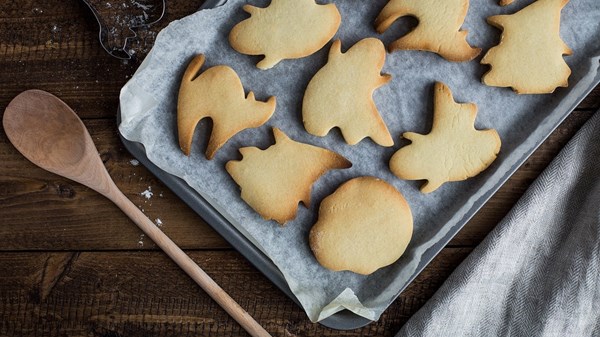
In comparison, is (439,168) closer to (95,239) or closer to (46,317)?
(95,239)

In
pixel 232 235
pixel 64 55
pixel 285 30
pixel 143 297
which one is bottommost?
pixel 143 297

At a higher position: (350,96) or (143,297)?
(350,96)

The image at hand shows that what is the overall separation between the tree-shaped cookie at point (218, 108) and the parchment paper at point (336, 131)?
2cm

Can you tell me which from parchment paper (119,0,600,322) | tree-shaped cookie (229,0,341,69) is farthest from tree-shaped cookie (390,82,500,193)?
tree-shaped cookie (229,0,341,69)

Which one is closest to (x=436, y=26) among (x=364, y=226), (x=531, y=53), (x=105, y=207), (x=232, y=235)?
(x=531, y=53)

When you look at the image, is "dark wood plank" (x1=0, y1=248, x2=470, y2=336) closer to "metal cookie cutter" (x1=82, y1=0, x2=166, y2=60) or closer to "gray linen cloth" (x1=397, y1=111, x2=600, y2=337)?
"gray linen cloth" (x1=397, y1=111, x2=600, y2=337)

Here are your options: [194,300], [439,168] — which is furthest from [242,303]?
[439,168]

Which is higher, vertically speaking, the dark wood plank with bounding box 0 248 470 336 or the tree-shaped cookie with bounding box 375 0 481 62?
the tree-shaped cookie with bounding box 375 0 481 62

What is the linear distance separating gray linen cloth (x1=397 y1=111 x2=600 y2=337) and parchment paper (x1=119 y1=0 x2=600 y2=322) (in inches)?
2.6

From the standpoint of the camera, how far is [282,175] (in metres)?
0.98

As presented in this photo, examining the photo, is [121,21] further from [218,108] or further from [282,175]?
[282,175]

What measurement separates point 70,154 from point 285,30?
36 centimetres

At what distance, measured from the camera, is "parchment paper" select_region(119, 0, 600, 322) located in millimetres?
985

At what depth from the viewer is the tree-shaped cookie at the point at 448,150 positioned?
0.96 m
